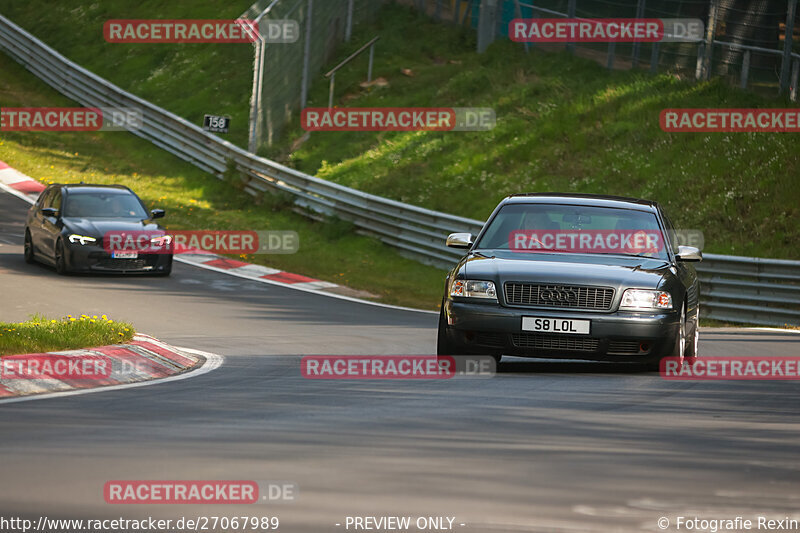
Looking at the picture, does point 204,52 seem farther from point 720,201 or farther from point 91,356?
point 91,356

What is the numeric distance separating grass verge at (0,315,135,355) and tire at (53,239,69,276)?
8064 mm

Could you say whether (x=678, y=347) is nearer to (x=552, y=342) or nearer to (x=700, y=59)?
(x=552, y=342)

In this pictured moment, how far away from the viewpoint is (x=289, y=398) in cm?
853

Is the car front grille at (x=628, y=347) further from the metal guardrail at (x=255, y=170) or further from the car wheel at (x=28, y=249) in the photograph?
the car wheel at (x=28, y=249)

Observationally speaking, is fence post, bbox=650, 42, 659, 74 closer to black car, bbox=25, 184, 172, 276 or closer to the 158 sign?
the 158 sign

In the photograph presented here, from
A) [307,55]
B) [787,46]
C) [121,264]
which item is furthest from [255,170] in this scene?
[787,46]

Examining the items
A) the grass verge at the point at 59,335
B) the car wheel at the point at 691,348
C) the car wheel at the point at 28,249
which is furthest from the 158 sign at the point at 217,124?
the car wheel at the point at 691,348

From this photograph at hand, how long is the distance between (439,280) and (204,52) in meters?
21.8

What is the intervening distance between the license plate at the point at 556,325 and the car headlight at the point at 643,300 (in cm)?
37

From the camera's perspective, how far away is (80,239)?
19.1 m

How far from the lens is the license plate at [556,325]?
9961mm

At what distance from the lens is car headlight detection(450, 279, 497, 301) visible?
10.1m

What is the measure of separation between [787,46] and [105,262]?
1453cm

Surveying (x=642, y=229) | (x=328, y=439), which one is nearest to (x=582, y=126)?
(x=642, y=229)
